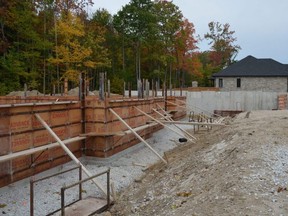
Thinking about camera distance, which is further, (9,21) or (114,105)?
(9,21)

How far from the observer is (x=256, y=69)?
139 feet

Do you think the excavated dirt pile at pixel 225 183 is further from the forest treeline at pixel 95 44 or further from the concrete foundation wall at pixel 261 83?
the concrete foundation wall at pixel 261 83

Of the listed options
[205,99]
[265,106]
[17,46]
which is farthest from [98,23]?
[265,106]

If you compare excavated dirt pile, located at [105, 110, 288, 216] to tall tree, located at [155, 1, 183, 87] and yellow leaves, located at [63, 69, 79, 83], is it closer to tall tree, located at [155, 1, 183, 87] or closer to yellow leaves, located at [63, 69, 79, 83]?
yellow leaves, located at [63, 69, 79, 83]

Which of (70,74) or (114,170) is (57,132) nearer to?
(114,170)

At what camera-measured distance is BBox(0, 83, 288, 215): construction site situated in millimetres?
6477

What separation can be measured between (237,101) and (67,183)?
23.4 metres

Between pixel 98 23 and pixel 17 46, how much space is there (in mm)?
14793

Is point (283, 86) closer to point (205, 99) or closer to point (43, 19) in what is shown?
point (205, 99)

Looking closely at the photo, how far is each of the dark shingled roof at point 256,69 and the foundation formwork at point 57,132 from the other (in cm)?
2859

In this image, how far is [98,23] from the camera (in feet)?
143

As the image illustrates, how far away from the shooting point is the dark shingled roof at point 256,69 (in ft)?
134

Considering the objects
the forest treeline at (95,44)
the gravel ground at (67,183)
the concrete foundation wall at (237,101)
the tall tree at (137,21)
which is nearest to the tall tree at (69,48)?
the forest treeline at (95,44)

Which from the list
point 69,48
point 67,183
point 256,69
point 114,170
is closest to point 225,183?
Answer: point 67,183
